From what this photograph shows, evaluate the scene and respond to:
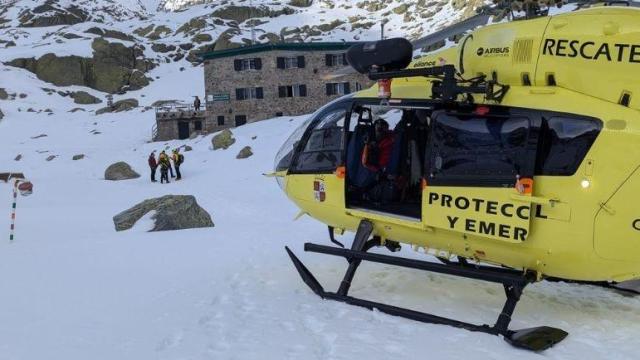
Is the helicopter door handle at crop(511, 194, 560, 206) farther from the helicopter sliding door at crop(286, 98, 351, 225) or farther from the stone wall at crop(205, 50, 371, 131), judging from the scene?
the stone wall at crop(205, 50, 371, 131)

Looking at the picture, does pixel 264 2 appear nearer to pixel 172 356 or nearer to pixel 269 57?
pixel 269 57

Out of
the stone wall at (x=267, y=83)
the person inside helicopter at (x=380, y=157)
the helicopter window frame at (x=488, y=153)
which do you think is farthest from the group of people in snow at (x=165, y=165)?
the helicopter window frame at (x=488, y=153)

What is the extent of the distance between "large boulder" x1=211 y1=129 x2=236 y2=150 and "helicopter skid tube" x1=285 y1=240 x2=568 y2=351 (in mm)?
26121

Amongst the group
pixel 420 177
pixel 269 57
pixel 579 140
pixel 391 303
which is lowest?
pixel 391 303

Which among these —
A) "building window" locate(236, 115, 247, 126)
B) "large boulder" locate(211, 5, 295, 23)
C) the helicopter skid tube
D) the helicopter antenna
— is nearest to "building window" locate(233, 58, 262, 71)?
"building window" locate(236, 115, 247, 126)

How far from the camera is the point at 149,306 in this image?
6.64 m

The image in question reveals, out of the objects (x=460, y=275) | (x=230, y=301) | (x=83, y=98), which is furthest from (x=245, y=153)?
(x=83, y=98)

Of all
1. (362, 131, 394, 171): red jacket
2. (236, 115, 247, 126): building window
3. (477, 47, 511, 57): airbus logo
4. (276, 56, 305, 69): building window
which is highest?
(276, 56, 305, 69): building window

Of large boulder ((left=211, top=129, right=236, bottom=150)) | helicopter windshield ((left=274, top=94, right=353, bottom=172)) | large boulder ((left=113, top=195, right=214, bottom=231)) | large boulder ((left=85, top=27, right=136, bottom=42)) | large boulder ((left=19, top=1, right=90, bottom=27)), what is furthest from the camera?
large boulder ((left=19, top=1, right=90, bottom=27))

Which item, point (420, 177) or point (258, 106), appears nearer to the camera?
point (420, 177)

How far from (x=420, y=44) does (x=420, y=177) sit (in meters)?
1.70

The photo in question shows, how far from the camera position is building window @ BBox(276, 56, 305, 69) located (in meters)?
45.0

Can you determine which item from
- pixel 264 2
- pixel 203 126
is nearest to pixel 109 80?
pixel 203 126

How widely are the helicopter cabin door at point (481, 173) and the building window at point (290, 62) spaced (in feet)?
132
